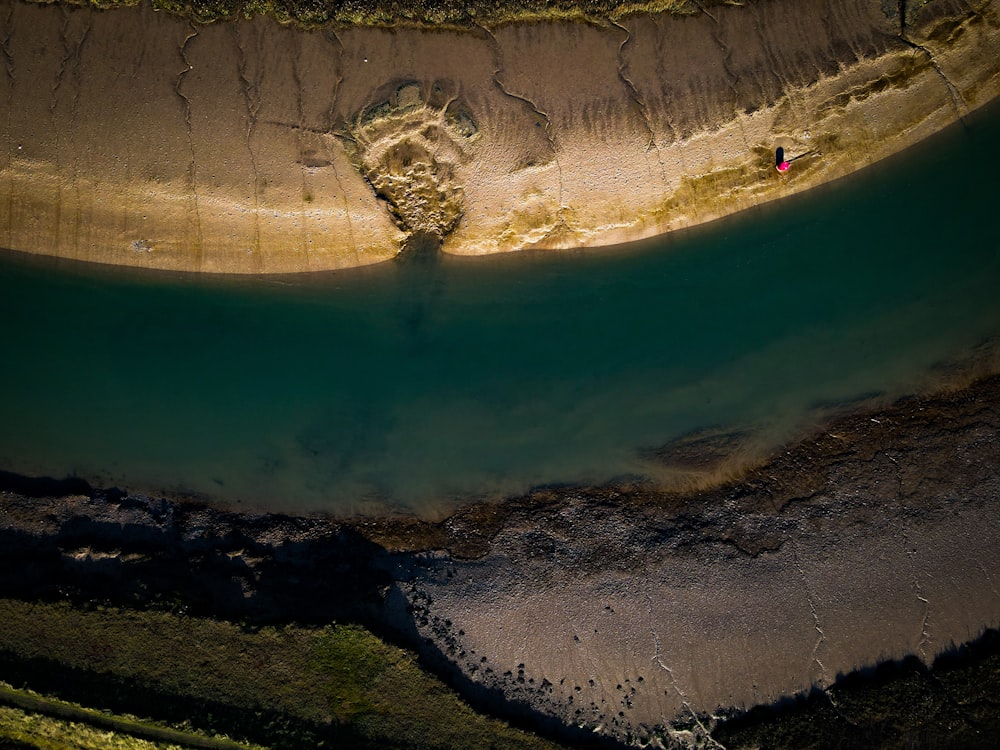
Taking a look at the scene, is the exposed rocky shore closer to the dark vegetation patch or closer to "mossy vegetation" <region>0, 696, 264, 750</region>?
the dark vegetation patch

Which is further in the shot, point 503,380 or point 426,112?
point 503,380

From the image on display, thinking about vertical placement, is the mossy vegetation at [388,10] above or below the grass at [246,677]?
above

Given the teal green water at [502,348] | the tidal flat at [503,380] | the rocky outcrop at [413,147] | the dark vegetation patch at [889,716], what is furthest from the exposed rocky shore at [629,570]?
the rocky outcrop at [413,147]

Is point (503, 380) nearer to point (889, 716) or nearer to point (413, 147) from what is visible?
point (413, 147)

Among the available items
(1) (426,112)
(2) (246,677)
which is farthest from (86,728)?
(1) (426,112)

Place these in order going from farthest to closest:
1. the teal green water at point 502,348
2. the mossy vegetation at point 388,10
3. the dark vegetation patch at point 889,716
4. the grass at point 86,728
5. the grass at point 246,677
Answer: the teal green water at point 502,348, the mossy vegetation at point 388,10, the dark vegetation patch at point 889,716, the grass at point 246,677, the grass at point 86,728

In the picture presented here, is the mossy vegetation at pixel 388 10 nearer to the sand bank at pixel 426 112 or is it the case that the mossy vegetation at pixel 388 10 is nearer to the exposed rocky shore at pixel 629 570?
the sand bank at pixel 426 112

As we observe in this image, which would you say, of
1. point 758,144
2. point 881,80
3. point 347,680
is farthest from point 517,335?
point 881,80
